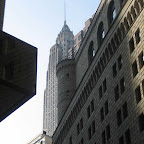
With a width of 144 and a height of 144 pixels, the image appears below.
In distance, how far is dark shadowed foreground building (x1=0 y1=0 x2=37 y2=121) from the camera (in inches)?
1099

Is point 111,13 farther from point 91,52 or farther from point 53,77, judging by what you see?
point 53,77

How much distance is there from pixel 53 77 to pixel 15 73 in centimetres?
15484

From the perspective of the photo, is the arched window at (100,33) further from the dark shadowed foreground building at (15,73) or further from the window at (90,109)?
the dark shadowed foreground building at (15,73)

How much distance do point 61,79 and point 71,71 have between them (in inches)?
107

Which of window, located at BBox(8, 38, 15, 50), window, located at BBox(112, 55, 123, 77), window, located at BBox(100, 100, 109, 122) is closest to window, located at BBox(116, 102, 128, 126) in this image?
window, located at BBox(100, 100, 109, 122)

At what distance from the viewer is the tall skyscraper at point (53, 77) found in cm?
17275

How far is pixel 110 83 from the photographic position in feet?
170

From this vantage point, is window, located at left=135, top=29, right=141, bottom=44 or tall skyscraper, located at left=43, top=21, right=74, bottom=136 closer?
window, located at left=135, top=29, right=141, bottom=44

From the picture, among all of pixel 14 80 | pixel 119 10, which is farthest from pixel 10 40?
pixel 119 10

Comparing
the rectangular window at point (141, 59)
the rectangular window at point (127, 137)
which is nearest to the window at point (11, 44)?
the rectangular window at point (127, 137)

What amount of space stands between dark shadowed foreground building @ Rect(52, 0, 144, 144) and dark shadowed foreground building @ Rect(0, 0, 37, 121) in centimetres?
1517

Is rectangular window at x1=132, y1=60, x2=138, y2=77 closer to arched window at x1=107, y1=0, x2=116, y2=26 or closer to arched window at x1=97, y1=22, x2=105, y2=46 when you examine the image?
arched window at x1=107, y1=0, x2=116, y2=26

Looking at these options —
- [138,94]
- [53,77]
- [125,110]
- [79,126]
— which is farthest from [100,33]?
[53,77]

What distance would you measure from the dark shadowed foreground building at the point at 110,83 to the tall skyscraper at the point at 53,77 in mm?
102056
